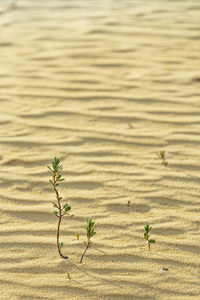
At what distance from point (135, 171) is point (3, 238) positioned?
43.7 inches

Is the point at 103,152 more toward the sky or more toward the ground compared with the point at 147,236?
more toward the sky

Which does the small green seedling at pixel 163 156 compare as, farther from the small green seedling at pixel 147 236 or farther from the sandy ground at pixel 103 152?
the small green seedling at pixel 147 236

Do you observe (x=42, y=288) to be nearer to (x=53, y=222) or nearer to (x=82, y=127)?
(x=53, y=222)

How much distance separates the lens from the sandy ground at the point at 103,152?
8.32 ft

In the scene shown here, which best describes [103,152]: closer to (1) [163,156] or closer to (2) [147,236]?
(1) [163,156]

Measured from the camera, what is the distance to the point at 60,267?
8.41ft

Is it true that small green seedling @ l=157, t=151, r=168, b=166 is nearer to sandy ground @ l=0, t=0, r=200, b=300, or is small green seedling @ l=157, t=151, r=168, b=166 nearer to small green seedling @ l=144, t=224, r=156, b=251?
sandy ground @ l=0, t=0, r=200, b=300

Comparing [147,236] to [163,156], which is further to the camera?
[163,156]

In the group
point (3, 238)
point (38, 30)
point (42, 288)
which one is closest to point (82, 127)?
point (3, 238)

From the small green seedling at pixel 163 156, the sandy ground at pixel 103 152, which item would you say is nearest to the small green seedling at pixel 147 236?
the sandy ground at pixel 103 152

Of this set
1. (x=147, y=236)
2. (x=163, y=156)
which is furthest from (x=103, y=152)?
(x=147, y=236)

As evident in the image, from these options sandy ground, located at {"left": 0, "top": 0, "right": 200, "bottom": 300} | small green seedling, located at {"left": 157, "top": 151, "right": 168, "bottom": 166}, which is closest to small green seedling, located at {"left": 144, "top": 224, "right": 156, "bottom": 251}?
sandy ground, located at {"left": 0, "top": 0, "right": 200, "bottom": 300}

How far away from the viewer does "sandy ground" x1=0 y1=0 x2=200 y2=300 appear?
254 cm

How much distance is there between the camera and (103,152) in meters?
3.74
